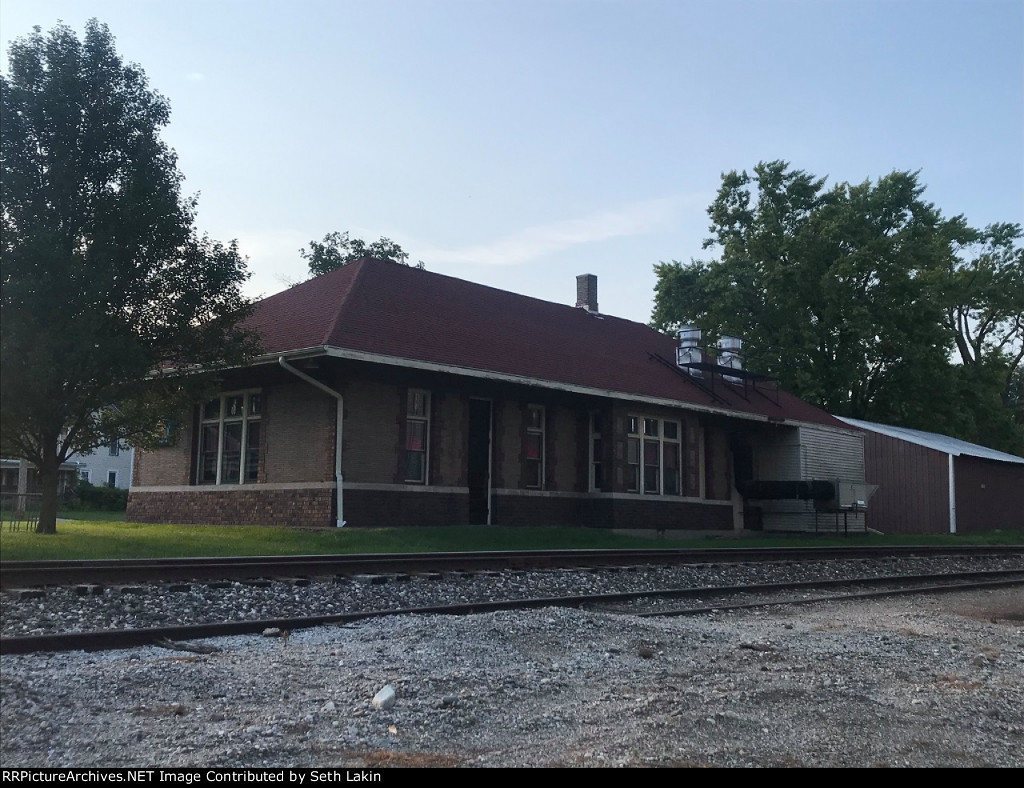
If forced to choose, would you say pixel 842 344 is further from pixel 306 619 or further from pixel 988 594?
pixel 306 619

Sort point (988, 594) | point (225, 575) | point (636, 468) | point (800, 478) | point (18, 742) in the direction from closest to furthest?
1. point (18, 742)
2. point (225, 575)
3. point (988, 594)
4. point (636, 468)
5. point (800, 478)

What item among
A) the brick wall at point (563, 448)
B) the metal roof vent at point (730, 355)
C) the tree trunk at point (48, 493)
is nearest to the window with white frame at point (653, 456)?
the brick wall at point (563, 448)

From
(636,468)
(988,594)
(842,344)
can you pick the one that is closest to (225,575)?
(988,594)

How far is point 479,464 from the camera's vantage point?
21.5 m

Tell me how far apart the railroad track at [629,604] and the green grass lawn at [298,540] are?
2.27ft

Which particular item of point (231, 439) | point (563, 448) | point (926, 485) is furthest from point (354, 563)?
point (926, 485)

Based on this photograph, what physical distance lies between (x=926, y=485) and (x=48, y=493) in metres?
30.5

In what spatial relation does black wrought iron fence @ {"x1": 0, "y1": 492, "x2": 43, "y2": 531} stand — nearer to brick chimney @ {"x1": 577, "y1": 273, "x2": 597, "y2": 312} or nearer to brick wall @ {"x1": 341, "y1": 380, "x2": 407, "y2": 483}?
brick wall @ {"x1": 341, "y1": 380, "x2": 407, "y2": 483}

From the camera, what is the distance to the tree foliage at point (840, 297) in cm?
4094

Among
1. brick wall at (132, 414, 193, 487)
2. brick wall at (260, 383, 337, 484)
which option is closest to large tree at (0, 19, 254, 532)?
brick wall at (260, 383, 337, 484)

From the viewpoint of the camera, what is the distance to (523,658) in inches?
294

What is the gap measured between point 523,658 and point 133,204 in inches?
252

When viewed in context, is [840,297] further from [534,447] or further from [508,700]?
[508,700]

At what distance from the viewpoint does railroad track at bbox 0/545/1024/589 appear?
27.5 ft
